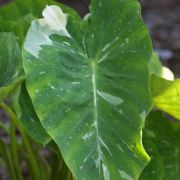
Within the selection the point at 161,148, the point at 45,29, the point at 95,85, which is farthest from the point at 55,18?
the point at 161,148

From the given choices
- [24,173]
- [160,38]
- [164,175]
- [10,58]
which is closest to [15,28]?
[10,58]

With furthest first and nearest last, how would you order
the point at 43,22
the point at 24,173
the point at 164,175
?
the point at 24,173 < the point at 164,175 < the point at 43,22

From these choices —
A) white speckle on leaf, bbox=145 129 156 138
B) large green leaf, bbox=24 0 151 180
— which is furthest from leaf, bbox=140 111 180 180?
large green leaf, bbox=24 0 151 180

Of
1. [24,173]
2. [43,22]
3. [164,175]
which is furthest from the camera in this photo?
[24,173]

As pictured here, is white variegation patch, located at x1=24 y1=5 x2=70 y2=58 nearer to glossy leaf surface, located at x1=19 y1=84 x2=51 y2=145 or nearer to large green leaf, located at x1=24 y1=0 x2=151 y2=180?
large green leaf, located at x1=24 y1=0 x2=151 y2=180

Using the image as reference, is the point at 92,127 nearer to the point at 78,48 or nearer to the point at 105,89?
the point at 105,89

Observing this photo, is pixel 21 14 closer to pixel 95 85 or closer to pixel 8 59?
pixel 8 59

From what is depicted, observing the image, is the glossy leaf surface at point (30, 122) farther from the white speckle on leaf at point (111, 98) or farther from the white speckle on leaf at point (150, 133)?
the white speckle on leaf at point (150, 133)
